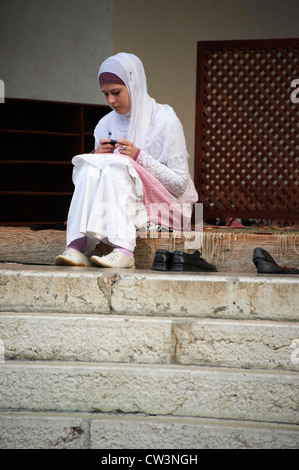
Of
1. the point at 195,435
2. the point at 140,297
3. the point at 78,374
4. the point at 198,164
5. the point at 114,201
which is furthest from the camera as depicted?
the point at 198,164

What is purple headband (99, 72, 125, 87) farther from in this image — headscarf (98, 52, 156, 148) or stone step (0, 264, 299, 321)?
stone step (0, 264, 299, 321)

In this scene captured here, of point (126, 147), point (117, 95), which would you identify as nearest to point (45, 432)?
point (126, 147)

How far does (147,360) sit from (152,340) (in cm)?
7

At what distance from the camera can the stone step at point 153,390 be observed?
5.19 feet

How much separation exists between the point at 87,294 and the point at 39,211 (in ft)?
11.8

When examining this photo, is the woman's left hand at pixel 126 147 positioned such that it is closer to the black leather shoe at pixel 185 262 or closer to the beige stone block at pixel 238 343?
the black leather shoe at pixel 185 262

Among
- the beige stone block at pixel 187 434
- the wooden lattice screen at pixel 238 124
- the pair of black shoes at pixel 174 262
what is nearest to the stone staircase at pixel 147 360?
the beige stone block at pixel 187 434

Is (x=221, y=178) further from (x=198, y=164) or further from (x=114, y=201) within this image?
(x=114, y=201)

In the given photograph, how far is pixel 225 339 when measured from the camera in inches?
66.4

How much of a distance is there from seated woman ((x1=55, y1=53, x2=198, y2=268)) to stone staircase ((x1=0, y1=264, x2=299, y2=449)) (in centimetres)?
28

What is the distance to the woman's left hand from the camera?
7.58 feet

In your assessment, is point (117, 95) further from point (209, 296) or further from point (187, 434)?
point (187, 434)

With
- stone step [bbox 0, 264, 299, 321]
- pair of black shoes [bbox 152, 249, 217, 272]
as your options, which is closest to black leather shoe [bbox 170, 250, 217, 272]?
pair of black shoes [bbox 152, 249, 217, 272]

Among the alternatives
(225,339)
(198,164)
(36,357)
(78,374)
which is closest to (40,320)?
(36,357)
